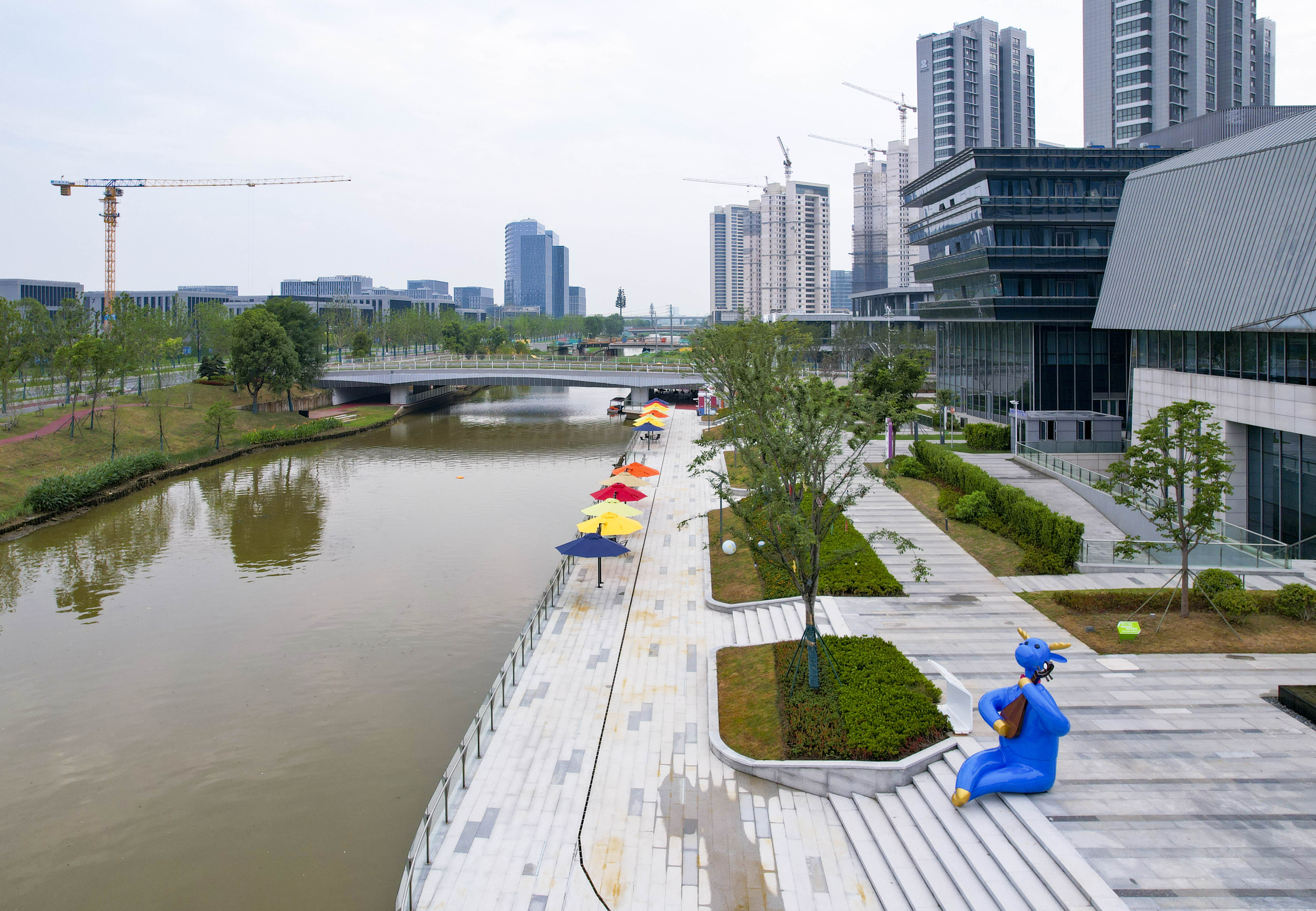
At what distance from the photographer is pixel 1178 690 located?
1499 cm

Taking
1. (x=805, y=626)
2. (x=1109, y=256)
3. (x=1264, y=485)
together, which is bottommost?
(x=805, y=626)

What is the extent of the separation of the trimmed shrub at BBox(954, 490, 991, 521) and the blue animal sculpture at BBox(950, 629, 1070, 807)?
16500 mm

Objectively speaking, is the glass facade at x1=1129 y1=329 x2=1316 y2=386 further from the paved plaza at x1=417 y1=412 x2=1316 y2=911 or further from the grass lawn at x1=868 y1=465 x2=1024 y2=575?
the paved plaza at x1=417 y1=412 x2=1316 y2=911

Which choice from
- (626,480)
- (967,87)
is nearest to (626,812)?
(626,480)

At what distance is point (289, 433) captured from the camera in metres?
57.1

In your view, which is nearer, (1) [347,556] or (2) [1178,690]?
(2) [1178,690]

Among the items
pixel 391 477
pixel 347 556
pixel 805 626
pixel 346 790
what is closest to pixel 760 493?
pixel 805 626

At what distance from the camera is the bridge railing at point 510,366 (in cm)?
7406

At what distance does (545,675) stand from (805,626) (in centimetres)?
562

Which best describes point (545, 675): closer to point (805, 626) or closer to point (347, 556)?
point (805, 626)

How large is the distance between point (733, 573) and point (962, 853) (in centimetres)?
1406

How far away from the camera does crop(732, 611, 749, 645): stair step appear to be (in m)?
19.8

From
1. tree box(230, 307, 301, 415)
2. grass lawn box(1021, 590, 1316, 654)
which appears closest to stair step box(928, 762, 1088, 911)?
grass lawn box(1021, 590, 1316, 654)

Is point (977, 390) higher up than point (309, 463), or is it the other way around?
point (977, 390)
